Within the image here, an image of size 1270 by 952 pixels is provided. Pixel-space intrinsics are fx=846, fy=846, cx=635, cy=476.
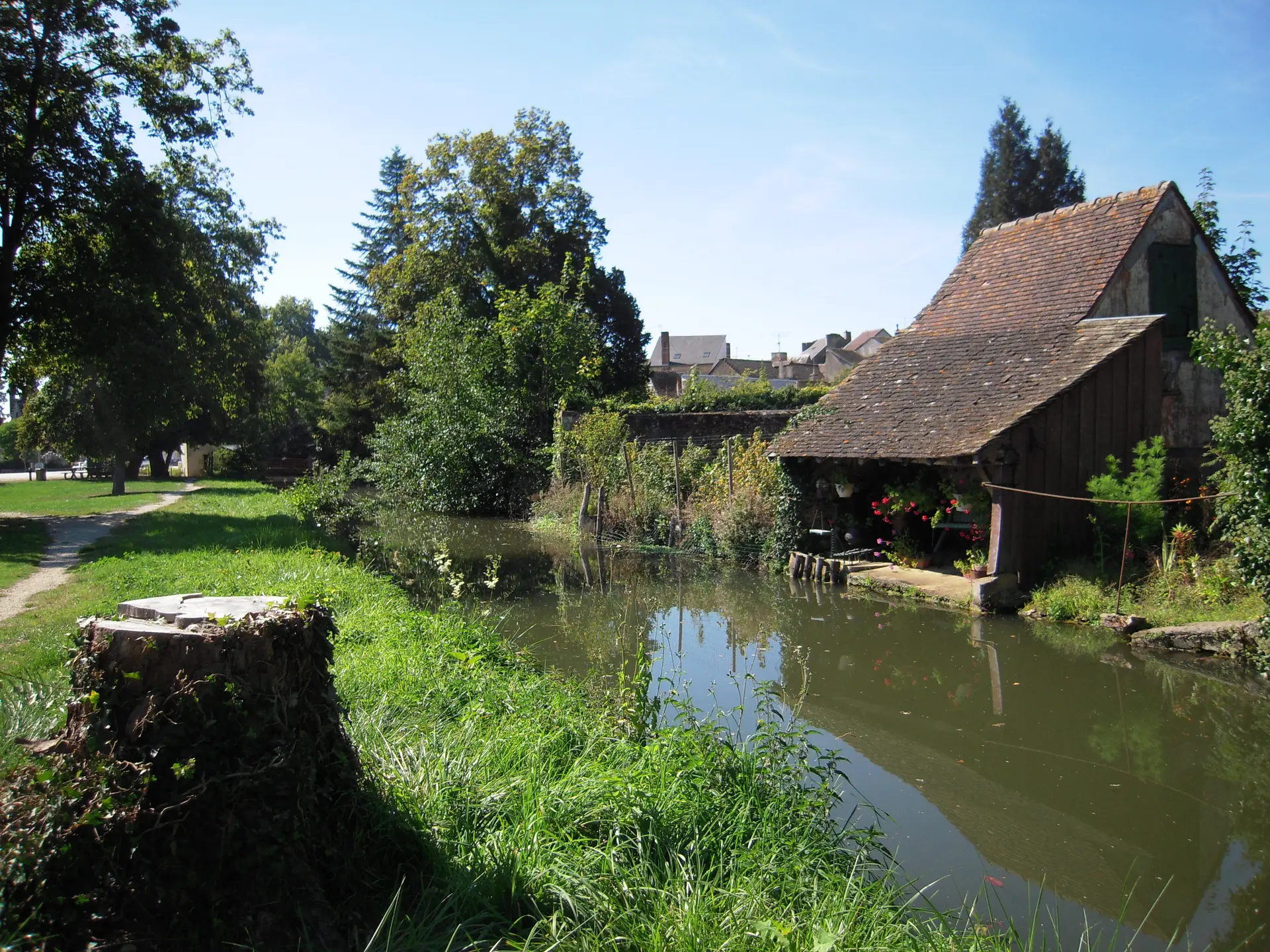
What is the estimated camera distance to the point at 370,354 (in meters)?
38.2

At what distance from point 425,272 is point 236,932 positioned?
111 feet

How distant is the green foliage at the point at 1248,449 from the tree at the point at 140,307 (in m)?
19.7

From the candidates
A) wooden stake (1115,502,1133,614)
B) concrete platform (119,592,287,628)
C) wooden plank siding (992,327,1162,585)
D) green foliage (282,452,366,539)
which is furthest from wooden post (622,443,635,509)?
concrete platform (119,592,287,628)

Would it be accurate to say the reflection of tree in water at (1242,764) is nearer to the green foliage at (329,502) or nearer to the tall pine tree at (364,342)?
the green foliage at (329,502)

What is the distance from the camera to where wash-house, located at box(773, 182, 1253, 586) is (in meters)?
12.3

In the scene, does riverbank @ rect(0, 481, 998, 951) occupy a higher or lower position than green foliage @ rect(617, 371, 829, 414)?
lower

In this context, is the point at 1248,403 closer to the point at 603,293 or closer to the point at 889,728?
the point at 889,728

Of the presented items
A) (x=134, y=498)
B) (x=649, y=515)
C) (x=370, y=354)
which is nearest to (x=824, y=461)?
(x=649, y=515)

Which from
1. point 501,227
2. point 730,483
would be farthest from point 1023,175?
point 730,483

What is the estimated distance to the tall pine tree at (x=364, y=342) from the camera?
37625mm

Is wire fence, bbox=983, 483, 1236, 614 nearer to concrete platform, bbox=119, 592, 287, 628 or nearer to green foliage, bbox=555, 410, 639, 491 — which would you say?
concrete platform, bbox=119, 592, 287, 628

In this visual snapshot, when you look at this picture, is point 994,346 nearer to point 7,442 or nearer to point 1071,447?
point 1071,447

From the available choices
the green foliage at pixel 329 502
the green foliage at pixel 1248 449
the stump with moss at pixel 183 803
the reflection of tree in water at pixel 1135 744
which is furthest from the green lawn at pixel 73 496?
the green foliage at pixel 1248 449

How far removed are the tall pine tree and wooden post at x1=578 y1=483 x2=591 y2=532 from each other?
16887 millimetres
